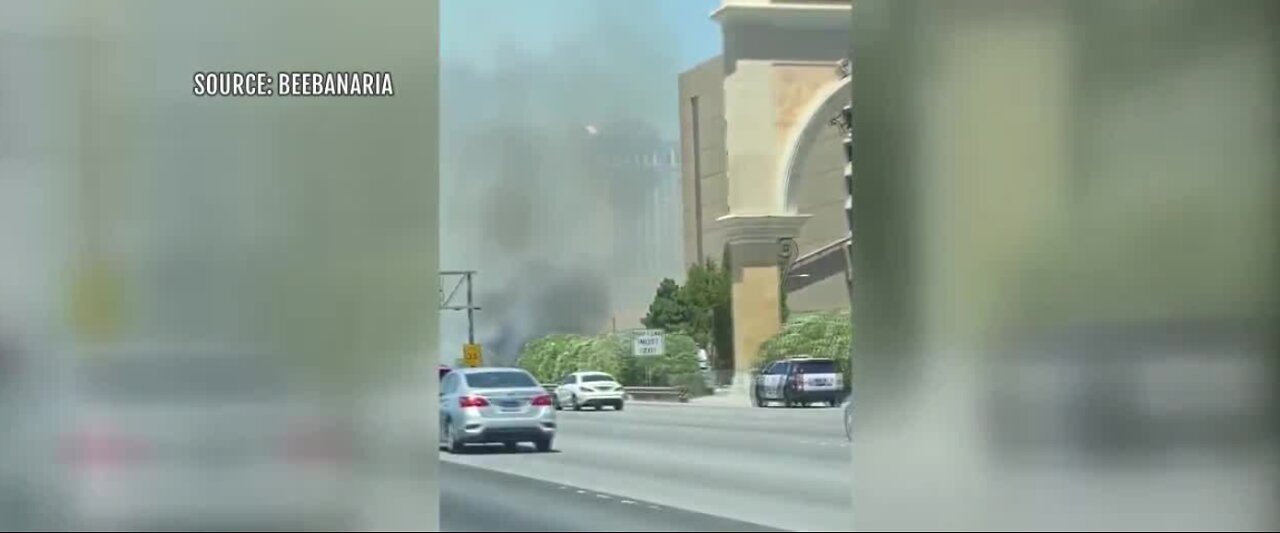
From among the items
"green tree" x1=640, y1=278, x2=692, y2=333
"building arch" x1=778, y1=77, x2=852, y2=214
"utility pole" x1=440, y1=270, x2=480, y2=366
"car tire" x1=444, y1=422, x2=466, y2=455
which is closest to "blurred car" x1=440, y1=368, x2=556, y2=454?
"car tire" x1=444, y1=422, x2=466, y2=455

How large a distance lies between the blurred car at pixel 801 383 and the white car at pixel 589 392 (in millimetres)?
747

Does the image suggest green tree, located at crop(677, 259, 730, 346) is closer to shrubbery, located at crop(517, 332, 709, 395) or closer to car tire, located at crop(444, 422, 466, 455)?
shrubbery, located at crop(517, 332, 709, 395)

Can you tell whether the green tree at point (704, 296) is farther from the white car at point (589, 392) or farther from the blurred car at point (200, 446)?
the blurred car at point (200, 446)

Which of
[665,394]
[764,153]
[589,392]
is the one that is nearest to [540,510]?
[589,392]

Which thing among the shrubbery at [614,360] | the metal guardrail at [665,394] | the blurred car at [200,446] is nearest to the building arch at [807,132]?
the shrubbery at [614,360]

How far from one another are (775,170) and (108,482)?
11.2 ft

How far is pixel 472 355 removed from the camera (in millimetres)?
7035

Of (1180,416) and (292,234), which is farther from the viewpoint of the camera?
(1180,416)

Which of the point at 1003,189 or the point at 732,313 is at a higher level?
the point at 1003,189

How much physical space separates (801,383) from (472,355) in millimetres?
1634

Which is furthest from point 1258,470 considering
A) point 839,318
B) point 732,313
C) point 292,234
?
point 292,234

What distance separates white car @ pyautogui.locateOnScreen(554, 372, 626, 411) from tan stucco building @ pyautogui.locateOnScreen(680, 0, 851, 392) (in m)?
0.68

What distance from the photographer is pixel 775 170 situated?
7891mm

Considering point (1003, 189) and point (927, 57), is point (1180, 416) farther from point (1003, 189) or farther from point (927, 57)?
point (927, 57)
